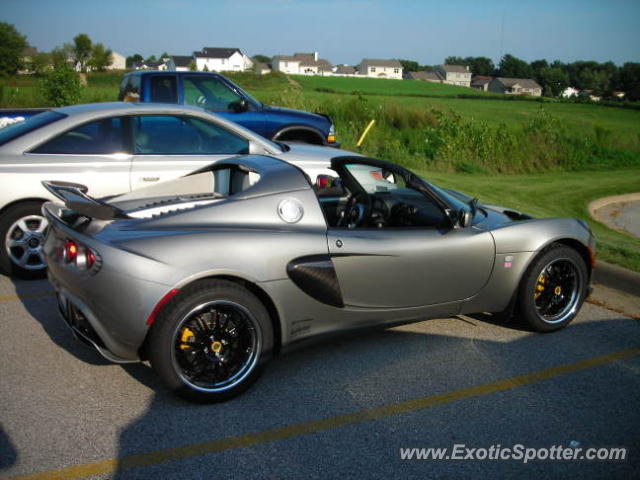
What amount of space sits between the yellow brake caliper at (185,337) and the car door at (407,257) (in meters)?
1.04

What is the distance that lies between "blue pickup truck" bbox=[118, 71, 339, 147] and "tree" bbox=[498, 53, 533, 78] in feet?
456

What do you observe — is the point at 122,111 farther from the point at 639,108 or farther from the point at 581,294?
the point at 639,108

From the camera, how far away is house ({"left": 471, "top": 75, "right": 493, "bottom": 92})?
143 m

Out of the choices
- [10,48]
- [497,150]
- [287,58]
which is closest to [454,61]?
[287,58]

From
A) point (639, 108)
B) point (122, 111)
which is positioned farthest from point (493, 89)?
point (122, 111)

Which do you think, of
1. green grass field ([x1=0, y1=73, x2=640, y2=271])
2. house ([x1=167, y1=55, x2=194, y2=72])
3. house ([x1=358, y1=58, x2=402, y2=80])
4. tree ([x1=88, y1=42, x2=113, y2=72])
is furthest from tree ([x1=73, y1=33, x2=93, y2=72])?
green grass field ([x1=0, y1=73, x2=640, y2=271])

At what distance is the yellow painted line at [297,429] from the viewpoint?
10.0ft

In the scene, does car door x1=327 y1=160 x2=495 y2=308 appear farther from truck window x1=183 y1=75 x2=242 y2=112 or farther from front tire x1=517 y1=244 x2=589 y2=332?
truck window x1=183 y1=75 x2=242 y2=112

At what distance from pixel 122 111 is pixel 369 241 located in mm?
3443

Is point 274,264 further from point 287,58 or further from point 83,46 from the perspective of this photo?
point 287,58

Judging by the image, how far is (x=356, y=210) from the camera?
188 inches

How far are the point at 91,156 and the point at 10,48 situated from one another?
88.7 m

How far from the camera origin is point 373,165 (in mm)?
4758

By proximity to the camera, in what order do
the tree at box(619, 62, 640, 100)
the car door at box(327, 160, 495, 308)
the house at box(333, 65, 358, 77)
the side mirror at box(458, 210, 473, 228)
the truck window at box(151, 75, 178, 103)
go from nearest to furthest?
the car door at box(327, 160, 495, 308), the side mirror at box(458, 210, 473, 228), the truck window at box(151, 75, 178, 103), the tree at box(619, 62, 640, 100), the house at box(333, 65, 358, 77)
